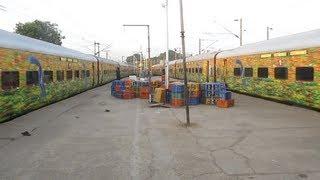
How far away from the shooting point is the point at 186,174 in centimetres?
788

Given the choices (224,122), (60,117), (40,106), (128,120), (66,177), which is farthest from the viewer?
(40,106)

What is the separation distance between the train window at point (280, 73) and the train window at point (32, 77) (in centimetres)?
1321

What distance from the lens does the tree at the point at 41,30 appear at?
9206 cm

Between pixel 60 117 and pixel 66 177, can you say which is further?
pixel 60 117

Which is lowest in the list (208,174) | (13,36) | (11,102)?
(208,174)

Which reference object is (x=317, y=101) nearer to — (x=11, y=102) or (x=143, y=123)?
(x=143, y=123)

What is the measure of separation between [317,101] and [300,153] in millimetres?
8787

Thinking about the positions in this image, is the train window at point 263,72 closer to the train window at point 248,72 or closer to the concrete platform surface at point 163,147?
the train window at point 248,72

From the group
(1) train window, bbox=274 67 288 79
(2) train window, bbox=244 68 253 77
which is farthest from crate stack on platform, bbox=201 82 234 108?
(2) train window, bbox=244 68 253 77

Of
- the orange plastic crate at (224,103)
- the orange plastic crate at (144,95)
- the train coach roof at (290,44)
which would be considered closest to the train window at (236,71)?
the train coach roof at (290,44)

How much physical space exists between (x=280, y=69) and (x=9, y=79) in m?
14.2

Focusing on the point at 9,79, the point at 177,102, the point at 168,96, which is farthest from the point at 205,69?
the point at 9,79

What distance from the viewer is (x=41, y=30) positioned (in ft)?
314

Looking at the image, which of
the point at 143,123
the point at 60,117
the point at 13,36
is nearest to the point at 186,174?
the point at 143,123
